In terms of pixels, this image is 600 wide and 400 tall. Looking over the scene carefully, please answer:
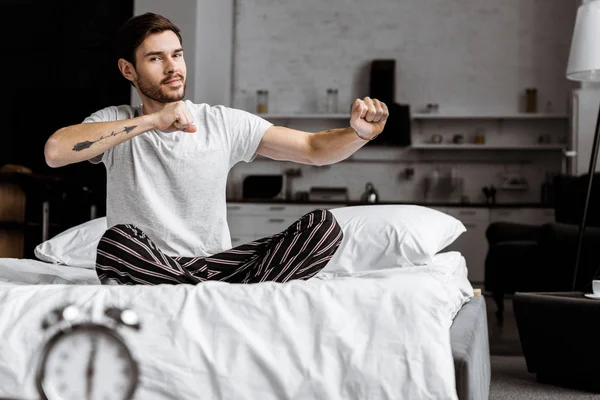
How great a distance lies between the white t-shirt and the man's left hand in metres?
0.44

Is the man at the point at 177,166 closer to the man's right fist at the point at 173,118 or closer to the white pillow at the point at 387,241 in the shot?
the man's right fist at the point at 173,118

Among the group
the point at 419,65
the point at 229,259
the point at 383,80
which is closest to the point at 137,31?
the point at 229,259

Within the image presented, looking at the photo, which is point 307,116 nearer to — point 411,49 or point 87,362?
point 411,49

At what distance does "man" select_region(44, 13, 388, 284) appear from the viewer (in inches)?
76.8

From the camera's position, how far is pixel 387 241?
295 centimetres

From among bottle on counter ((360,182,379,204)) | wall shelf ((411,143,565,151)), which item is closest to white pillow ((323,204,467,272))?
bottle on counter ((360,182,379,204))

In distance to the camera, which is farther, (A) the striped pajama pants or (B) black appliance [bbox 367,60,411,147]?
(B) black appliance [bbox 367,60,411,147]

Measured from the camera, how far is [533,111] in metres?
7.12

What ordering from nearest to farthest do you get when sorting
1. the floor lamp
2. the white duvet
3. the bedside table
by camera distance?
the white duvet → the bedside table → the floor lamp

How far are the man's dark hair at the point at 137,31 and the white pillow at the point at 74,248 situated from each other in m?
1.15

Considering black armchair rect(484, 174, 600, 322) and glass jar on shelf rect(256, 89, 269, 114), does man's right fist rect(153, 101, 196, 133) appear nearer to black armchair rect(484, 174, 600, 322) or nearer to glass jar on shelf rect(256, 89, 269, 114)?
black armchair rect(484, 174, 600, 322)

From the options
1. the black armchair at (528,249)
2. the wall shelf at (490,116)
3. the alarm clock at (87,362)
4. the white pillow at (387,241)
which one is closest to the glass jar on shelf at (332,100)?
the wall shelf at (490,116)

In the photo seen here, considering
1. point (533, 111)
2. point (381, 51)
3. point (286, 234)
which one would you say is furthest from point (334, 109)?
point (286, 234)

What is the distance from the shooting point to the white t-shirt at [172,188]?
7.09 ft
